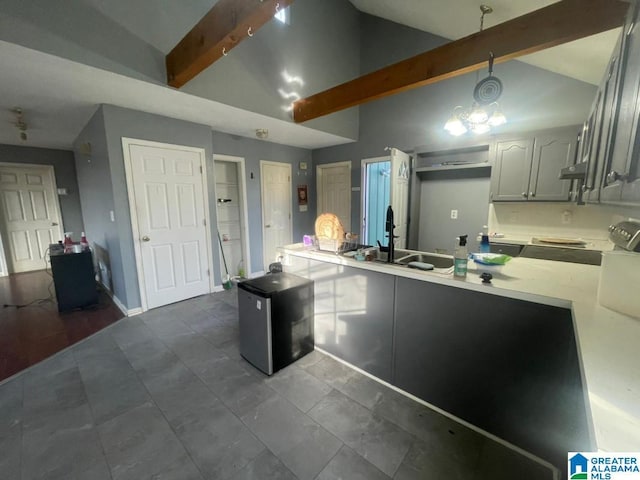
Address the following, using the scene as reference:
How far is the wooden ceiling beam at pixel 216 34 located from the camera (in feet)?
5.36

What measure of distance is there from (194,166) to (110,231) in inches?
52.5

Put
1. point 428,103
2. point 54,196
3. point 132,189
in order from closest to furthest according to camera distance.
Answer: point 132,189 → point 428,103 → point 54,196

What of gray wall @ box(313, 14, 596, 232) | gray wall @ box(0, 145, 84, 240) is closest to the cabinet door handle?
gray wall @ box(313, 14, 596, 232)

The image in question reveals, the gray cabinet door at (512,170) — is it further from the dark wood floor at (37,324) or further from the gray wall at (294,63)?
the dark wood floor at (37,324)

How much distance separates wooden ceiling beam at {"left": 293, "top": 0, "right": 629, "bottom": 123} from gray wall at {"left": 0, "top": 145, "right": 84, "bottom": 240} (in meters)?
5.66

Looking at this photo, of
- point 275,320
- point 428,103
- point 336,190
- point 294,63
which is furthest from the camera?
point 336,190

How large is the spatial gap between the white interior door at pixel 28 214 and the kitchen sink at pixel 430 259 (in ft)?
21.7

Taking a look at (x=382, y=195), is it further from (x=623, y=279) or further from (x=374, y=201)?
(x=623, y=279)

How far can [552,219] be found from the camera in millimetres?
3100

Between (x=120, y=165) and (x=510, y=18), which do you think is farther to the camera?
(x=120, y=165)

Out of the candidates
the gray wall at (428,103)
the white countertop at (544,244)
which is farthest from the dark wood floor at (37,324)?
the white countertop at (544,244)

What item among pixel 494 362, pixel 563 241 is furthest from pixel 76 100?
pixel 563 241

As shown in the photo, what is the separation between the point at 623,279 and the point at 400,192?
2.76 metres

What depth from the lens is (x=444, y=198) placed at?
390cm
